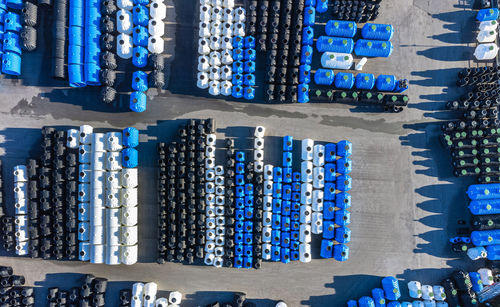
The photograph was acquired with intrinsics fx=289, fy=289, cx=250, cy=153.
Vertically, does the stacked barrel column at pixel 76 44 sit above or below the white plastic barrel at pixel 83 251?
above

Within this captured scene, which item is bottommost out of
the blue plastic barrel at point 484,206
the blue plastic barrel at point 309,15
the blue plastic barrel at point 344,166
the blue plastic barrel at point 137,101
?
the blue plastic barrel at point 484,206

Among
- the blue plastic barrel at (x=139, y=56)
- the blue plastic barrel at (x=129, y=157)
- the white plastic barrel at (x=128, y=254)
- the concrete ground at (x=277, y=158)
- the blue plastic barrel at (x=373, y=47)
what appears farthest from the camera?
the blue plastic barrel at (x=373, y=47)

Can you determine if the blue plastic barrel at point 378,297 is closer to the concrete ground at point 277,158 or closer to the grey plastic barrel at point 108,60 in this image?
the concrete ground at point 277,158

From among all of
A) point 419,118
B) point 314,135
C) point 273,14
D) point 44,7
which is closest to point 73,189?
point 44,7

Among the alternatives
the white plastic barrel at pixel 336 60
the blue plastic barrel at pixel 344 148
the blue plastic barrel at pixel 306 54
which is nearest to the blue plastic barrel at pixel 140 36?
the blue plastic barrel at pixel 306 54

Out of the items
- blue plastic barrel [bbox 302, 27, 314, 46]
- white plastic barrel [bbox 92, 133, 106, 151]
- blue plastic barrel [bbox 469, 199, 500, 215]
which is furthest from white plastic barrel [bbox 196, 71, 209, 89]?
blue plastic barrel [bbox 469, 199, 500, 215]

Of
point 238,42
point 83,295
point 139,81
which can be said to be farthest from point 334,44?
point 83,295

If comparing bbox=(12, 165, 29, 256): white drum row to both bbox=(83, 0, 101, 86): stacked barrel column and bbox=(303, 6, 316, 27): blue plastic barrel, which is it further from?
bbox=(303, 6, 316, 27): blue plastic barrel
